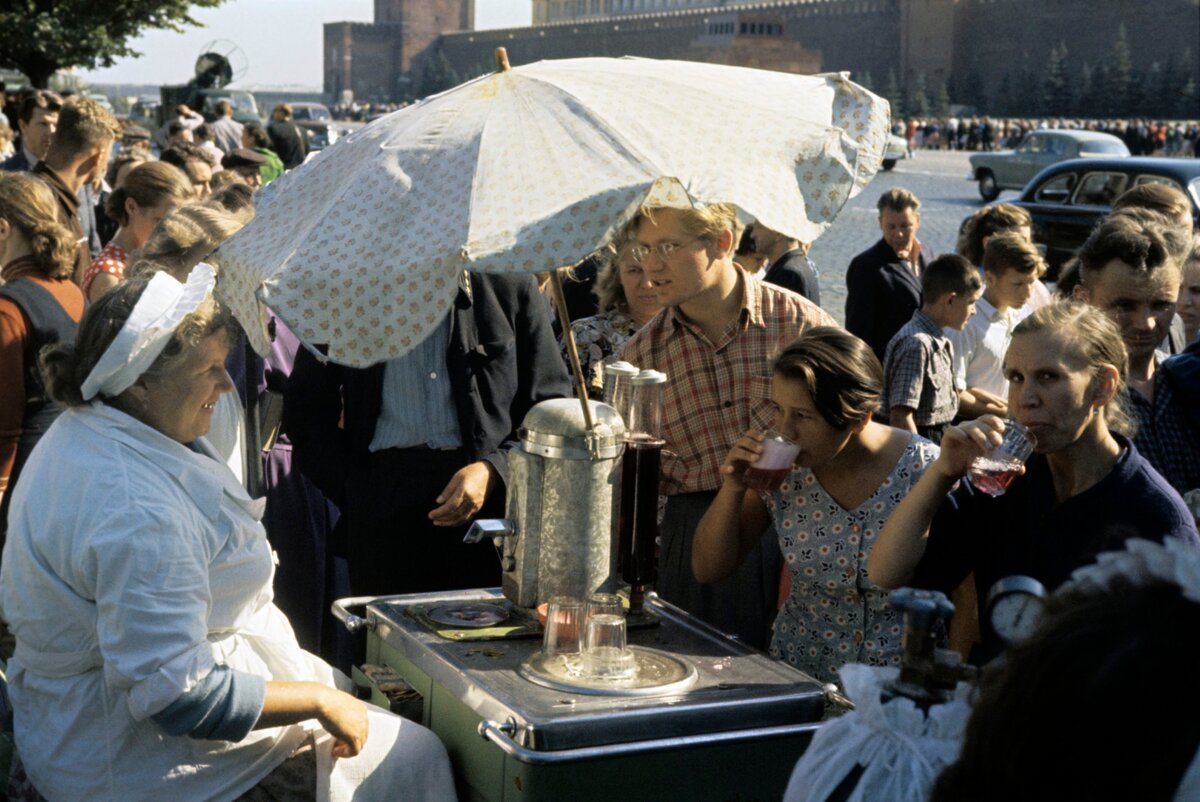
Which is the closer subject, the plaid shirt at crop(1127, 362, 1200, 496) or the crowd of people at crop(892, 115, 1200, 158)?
the plaid shirt at crop(1127, 362, 1200, 496)

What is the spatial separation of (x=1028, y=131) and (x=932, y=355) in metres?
38.5

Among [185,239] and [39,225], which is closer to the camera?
[185,239]

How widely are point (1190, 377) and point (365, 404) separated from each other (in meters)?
2.00

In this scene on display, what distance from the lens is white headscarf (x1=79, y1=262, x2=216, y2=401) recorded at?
7.68 ft

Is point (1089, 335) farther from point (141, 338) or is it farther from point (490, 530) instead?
point (141, 338)

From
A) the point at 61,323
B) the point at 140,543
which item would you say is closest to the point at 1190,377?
the point at 140,543

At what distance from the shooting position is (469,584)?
358 centimetres

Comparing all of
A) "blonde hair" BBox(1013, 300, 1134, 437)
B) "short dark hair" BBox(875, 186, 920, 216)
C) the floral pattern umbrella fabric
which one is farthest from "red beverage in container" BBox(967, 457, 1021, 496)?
"short dark hair" BBox(875, 186, 920, 216)

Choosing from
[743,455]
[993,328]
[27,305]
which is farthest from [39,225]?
[993,328]

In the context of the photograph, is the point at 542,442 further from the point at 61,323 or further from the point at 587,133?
the point at 61,323

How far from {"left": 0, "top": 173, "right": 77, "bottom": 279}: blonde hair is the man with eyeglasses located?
190cm

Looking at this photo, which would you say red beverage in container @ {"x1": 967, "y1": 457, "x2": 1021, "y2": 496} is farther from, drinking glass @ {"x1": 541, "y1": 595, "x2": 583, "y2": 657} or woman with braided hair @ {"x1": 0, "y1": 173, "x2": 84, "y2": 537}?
woman with braided hair @ {"x1": 0, "y1": 173, "x2": 84, "y2": 537}

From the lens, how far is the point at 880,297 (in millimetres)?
6449

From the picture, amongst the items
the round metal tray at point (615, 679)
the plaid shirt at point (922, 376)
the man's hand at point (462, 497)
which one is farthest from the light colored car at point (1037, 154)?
the round metal tray at point (615, 679)
